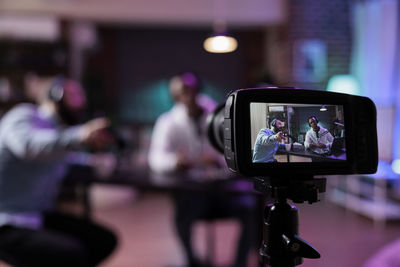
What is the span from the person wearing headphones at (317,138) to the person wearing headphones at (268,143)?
4 cm

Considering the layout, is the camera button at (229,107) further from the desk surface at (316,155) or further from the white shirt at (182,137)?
the white shirt at (182,137)

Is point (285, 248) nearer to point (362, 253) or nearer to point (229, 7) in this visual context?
point (362, 253)

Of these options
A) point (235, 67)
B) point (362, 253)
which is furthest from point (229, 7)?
point (362, 253)

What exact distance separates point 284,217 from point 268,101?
207 millimetres

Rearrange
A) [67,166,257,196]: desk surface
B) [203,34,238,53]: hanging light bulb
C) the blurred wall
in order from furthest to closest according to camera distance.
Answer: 1. the blurred wall
2. [203,34,238,53]: hanging light bulb
3. [67,166,257,196]: desk surface

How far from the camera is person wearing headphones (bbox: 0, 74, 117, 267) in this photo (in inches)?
53.3

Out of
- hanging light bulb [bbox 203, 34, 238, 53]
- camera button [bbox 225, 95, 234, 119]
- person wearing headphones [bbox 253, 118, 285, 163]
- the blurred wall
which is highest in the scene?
the blurred wall

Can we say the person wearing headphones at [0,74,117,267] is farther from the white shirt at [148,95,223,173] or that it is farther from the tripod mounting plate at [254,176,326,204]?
the tripod mounting plate at [254,176,326,204]

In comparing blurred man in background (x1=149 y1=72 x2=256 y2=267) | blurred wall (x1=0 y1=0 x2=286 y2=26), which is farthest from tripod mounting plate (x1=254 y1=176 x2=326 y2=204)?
blurred wall (x1=0 y1=0 x2=286 y2=26)

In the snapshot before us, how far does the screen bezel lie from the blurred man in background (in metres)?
1.37

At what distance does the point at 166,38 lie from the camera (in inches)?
207

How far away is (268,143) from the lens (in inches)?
21.6

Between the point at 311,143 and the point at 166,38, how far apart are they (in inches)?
196

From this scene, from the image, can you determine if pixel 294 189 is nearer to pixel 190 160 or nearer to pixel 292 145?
pixel 292 145
